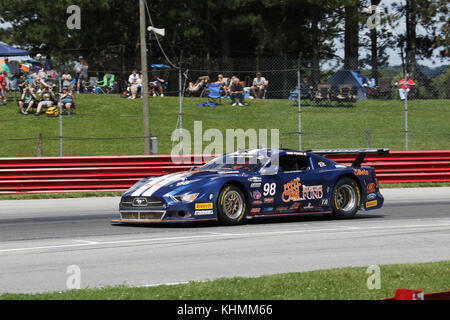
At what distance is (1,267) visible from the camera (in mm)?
7824

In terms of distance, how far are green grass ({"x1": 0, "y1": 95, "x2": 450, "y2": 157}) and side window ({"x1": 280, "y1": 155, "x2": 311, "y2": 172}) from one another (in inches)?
441

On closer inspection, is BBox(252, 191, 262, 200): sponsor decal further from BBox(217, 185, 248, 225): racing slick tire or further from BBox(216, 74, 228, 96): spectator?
BBox(216, 74, 228, 96): spectator

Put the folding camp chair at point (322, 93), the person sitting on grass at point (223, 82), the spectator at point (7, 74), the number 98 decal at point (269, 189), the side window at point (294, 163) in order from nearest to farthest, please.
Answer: the number 98 decal at point (269, 189), the side window at point (294, 163), the folding camp chair at point (322, 93), the person sitting on grass at point (223, 82), the spectator at point (7, 74)

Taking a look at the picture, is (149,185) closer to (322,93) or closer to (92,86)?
(322,93)

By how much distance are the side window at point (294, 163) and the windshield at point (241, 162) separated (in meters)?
0.28

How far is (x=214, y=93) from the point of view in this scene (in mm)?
26062

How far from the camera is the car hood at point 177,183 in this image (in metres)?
11.3

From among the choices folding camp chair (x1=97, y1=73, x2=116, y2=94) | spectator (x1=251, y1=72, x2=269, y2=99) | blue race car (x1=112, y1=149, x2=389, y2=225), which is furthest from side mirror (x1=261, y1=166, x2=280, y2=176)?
folding camp chair (x1=97, y1=73, x2=116, y2=94)

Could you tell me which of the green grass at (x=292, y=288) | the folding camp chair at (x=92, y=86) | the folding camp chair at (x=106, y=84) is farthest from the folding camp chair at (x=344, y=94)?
the green grass at (x=292, y=288)

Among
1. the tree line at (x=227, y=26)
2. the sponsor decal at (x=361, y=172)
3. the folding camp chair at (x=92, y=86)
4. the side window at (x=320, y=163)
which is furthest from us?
the tree line at (x=227, y=26)

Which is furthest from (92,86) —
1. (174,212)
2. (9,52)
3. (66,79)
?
(174,212)

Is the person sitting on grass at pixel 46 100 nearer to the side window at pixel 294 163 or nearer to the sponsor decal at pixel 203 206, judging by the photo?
the side window at pixel 294 163

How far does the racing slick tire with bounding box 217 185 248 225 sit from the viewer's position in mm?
11454
